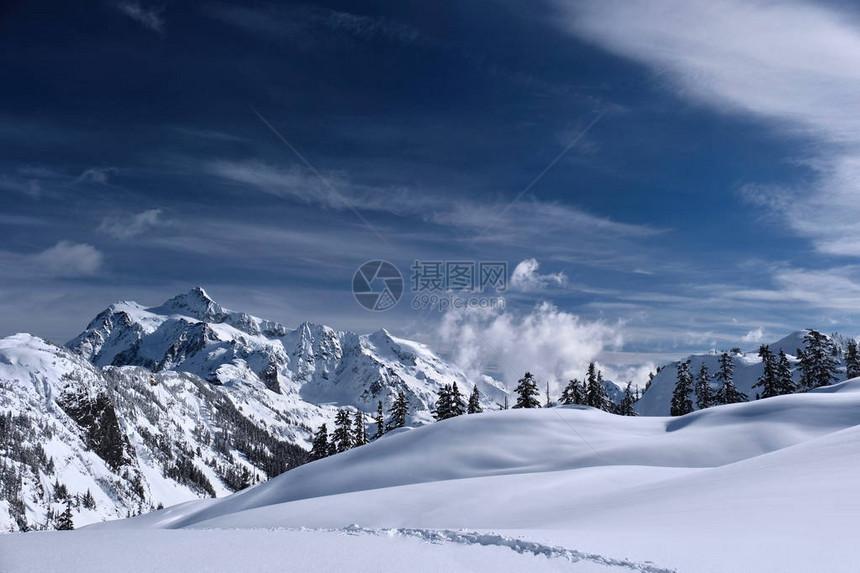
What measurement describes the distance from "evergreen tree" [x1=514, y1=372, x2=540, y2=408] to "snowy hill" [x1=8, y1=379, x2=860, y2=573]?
81.8 ft

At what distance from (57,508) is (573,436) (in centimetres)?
23654

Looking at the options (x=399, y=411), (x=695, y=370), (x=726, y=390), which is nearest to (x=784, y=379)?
(x=726, y=390)

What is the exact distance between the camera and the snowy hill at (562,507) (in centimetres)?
654

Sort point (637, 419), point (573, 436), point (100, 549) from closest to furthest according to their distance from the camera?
point (100, 549), point (573, 436), point (637, 419)

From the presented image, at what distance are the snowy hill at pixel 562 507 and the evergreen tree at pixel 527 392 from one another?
81.8ft

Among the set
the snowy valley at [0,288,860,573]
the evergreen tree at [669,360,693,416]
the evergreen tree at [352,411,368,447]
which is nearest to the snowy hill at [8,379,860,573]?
the snowy valley at [0,288,860,573]

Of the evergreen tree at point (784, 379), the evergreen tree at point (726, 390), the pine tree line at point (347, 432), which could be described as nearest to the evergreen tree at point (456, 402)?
the pine tree line at point (347, 432)

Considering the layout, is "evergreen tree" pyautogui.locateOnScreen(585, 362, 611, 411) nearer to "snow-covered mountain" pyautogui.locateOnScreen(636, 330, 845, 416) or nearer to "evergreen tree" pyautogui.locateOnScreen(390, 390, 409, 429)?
"evergreen tree" pyautogui.locateOnScreen(390, 390, 409, 429)

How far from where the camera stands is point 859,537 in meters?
6.00

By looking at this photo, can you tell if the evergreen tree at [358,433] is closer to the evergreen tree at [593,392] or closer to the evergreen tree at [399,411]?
the evergreen tree at [399,411]

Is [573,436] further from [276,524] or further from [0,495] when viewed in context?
[0,495]

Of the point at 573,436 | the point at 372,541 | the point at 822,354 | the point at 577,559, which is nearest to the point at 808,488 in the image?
the point at 577,559

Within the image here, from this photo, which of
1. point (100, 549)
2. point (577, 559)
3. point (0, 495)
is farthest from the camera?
point (0, 495)

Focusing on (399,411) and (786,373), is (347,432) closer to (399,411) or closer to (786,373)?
(399,411)
